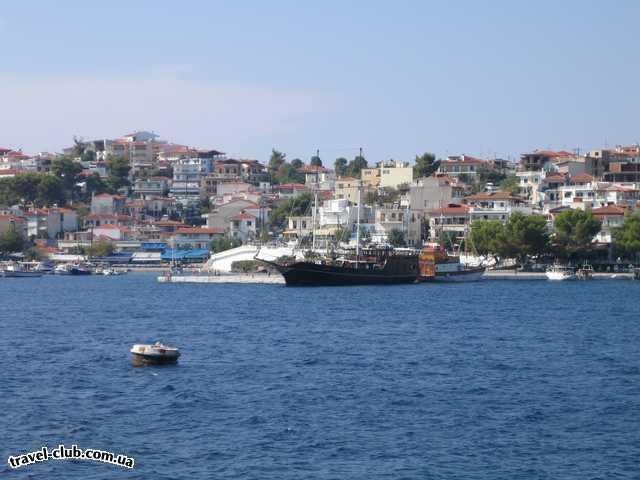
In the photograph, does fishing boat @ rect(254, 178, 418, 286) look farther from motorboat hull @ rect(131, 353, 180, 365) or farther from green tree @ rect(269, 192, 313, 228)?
motorboat hull @ rect(131, 353, 180, 365)

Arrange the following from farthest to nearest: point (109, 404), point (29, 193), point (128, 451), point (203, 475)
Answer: point (29, 193), point (109, 404), point (128, 451), point (203, 475)

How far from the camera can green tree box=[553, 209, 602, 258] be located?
91.2m

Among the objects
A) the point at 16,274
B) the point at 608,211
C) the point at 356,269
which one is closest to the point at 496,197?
the point at 608,211

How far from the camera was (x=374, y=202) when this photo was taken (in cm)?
12150

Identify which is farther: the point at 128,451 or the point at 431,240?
the point at 431,240

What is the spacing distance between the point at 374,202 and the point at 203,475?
9967cm

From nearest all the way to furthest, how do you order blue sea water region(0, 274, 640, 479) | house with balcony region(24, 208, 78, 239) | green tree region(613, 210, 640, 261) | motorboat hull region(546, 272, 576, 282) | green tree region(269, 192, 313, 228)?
blue sea water region(0, 274, 640, 479) < motorboat hull region(546, 272, 576, 282) < green tree region(613, 210, 640, 261) < green tree region(269, 192, 313, 228) < house with balcony region(24, 208, 78, 239)

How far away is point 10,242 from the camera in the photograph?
113m

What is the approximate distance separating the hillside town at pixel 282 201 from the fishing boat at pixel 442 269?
656 centimetres

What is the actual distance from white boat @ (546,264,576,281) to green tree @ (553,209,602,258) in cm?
294

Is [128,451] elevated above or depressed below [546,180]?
below

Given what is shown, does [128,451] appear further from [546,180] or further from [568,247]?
[546,180]

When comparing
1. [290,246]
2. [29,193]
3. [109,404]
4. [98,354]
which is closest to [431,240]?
[290,246]

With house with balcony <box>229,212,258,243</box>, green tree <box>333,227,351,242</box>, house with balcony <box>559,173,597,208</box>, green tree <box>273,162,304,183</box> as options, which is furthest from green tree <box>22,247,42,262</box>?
house with balcony <box>559,173,597,208</box>
